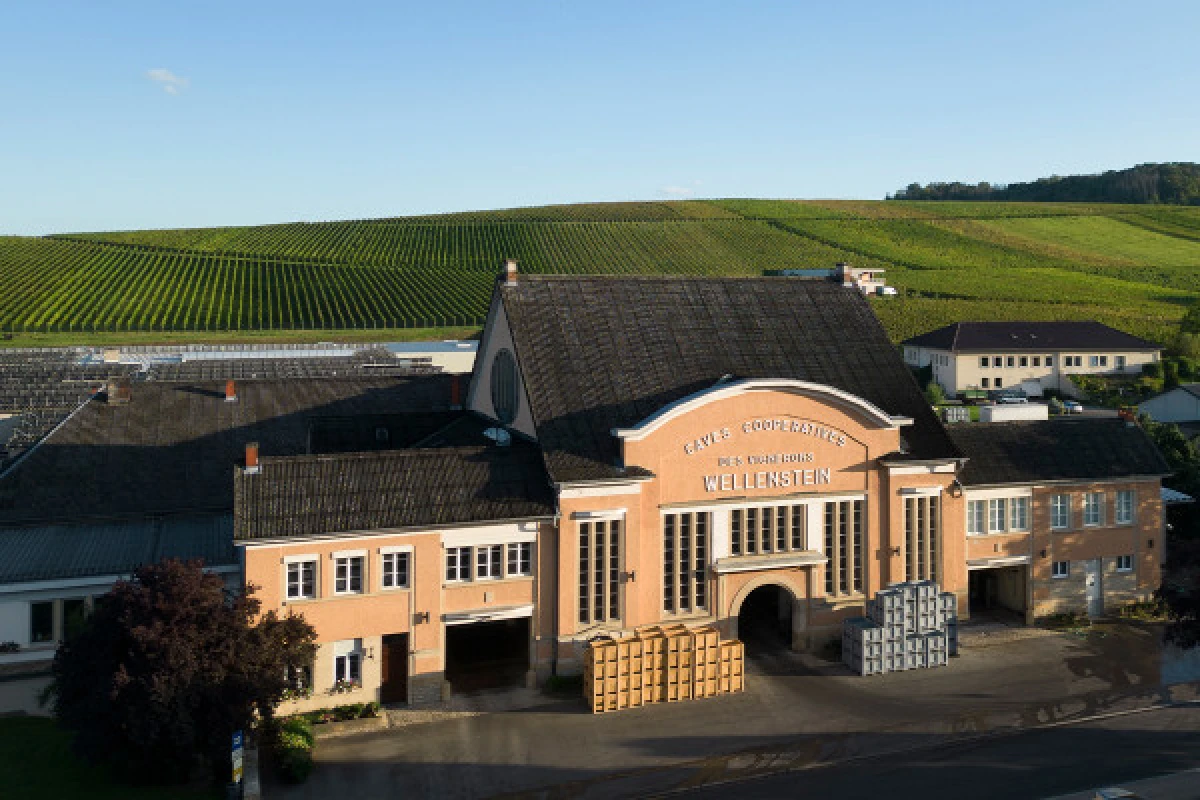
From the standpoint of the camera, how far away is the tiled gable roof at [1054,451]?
108 feet

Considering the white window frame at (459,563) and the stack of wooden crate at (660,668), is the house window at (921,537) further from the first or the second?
the white window frame at (459,563)

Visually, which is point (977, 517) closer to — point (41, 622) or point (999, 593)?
point (999, 593)

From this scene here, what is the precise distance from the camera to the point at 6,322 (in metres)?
90.8

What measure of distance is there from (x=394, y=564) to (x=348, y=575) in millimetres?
1223

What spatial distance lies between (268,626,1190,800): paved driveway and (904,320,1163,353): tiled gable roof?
56.3 metres

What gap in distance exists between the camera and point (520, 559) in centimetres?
2761

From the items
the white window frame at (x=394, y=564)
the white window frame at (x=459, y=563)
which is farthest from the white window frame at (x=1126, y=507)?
the white window frame at (x=394, y=564)

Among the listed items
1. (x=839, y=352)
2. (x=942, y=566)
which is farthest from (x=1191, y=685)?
(x=839, y=352)

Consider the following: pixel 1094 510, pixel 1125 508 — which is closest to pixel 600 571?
pixel 1094 510

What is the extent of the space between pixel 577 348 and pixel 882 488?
10.8m

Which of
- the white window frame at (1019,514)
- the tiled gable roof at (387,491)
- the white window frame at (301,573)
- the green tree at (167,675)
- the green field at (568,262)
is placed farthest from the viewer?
the green field at (568,262)

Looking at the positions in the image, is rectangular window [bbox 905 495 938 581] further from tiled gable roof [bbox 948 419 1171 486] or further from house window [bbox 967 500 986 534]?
tiled gable roof [bbox 948 419 1171 486]

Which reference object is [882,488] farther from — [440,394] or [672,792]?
[440,394]

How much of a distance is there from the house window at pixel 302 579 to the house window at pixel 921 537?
18367 millimetres
